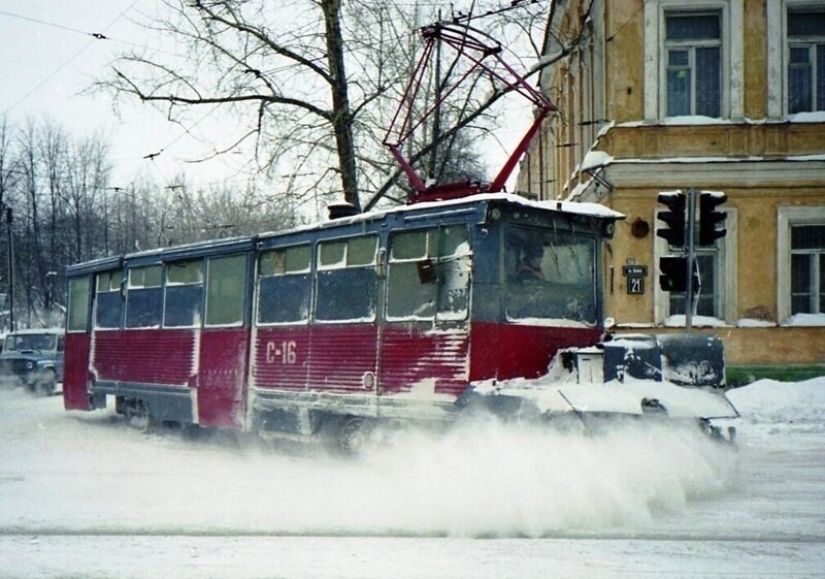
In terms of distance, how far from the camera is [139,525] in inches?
313

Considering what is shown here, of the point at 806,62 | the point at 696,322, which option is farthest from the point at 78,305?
the point at 806,62

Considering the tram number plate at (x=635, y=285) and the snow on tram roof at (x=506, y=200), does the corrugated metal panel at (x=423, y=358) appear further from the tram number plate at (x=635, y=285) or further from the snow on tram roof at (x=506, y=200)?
the tram number plate at (x=635, y=285)

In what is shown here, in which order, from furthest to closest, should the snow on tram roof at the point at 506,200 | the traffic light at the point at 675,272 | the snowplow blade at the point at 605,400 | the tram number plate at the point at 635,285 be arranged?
the tram number plate at the point at 635,285
the traffic light at the point at 675,272
the snow on tram roof at the point at 506,200
the snowplow blade at the point at 605,400

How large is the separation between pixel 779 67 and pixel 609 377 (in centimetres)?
1272

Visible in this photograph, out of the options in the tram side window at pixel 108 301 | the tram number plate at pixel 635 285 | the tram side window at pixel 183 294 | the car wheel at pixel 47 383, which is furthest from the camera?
the car wheel at pixel 47 383

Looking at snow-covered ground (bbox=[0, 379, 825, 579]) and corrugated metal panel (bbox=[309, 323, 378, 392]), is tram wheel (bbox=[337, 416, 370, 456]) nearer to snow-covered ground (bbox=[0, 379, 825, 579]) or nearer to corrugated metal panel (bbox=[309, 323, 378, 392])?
snow-covered ground (bbox=[0, 379, 825, 579])

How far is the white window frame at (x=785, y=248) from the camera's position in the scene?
19.1 meters

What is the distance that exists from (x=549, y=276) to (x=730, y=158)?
1054cm

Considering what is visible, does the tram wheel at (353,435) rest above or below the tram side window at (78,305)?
below

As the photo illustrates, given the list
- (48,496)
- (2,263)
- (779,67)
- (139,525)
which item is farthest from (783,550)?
(2,263)

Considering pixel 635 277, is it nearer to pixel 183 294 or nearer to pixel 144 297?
pixel 183 294

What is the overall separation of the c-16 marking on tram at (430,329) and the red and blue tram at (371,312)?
2 centimetres

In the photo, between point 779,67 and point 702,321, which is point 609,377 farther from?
point 779,67

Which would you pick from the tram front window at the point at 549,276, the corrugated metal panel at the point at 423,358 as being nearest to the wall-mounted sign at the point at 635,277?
the tram front window at the point at 549,276
